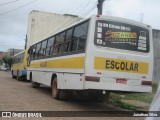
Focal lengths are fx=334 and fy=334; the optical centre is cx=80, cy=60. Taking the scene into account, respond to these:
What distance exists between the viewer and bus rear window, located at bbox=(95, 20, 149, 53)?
11023mm

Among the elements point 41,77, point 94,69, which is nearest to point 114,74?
point 94,69

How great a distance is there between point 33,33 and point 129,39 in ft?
135

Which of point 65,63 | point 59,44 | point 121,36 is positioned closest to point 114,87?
point 121,36

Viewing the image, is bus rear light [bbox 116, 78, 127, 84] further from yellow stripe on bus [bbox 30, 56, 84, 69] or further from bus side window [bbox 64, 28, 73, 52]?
bus side window [bbox 64, 28, 73, 52]

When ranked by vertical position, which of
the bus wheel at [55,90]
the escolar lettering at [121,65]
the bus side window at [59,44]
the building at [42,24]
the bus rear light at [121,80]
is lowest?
the bus wheel at [55,90]

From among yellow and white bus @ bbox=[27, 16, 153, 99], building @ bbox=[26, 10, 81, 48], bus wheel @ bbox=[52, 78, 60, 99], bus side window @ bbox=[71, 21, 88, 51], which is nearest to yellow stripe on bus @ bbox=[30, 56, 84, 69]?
yellow and white bus @ bbox=[27, 16, 153, 99]

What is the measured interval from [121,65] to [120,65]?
0.04 m

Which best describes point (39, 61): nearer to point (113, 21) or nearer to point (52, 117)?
point (113, 21)

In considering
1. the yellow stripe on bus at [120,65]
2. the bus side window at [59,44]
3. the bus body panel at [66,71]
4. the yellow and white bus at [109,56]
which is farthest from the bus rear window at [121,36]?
Answer: the bus side window at [59,44]

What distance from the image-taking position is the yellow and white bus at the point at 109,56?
10719 mm

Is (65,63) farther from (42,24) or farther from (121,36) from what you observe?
(42,24)

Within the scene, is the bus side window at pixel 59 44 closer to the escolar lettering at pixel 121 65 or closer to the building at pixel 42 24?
the escolar lettering at pixel 121 65

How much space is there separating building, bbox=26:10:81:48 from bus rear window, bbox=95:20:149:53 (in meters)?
40.1

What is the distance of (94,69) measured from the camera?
419 inches
